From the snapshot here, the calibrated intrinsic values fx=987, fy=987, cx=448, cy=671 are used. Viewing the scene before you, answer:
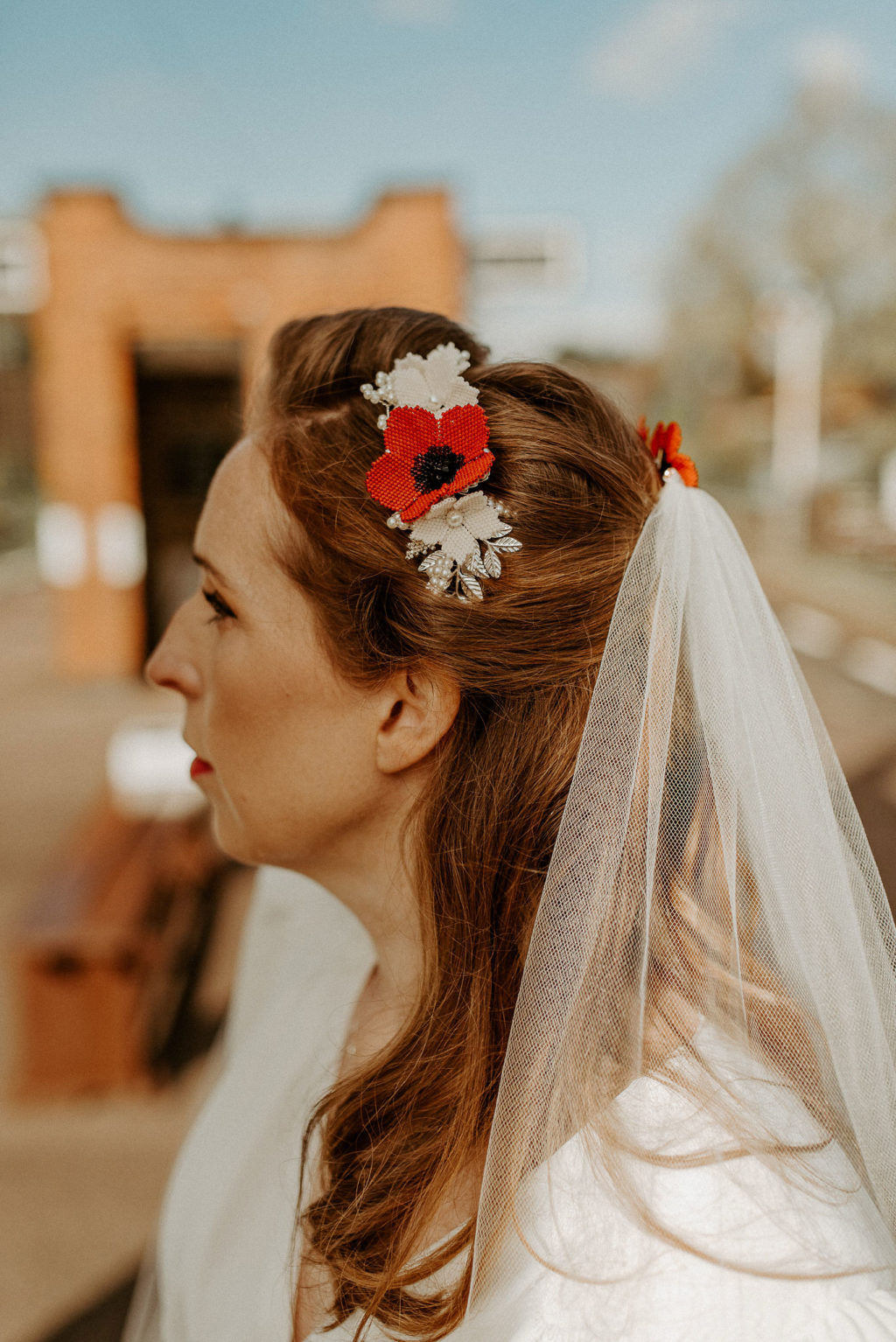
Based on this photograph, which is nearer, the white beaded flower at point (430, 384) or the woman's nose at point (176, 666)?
the white beaded flower at point (430, 384)

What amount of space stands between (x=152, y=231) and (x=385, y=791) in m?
8.16

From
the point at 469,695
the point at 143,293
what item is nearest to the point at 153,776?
the point at 469,695

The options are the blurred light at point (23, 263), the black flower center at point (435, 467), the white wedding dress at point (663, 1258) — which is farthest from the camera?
the blurred light at point (23, 263)

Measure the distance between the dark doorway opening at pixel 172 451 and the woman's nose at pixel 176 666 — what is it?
7395mm

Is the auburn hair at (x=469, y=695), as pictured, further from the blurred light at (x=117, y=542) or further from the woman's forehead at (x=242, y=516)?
the blurred light at (x=117, y=542)

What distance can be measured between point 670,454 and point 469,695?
0.36 m

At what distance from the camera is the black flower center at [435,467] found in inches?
40.1

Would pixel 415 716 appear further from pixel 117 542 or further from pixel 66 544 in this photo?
pixel 66 544

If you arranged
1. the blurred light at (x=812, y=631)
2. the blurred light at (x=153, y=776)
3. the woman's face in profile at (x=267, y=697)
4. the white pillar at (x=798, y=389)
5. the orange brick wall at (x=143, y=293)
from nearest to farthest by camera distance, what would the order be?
1. the woman's face in profile at (x=267, y=697)
2. the blurred light at (x=153, y=776)
3. the orange brick wall at (x=143, y=293)
4. the blurred light at (x=812, y=631)
5. the white pillar at (x=798, y=389)

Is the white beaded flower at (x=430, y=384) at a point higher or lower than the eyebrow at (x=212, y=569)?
higher

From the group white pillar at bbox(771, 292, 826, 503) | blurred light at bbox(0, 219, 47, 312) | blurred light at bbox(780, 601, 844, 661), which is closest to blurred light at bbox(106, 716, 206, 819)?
blurred light at bbox(0, 219, 47, 312)

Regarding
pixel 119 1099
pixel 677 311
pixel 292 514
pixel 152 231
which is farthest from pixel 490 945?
pixel 677 311

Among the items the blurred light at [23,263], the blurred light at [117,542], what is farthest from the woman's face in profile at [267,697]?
the blurred light at [23,263]

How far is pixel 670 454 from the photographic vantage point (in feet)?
3.72
